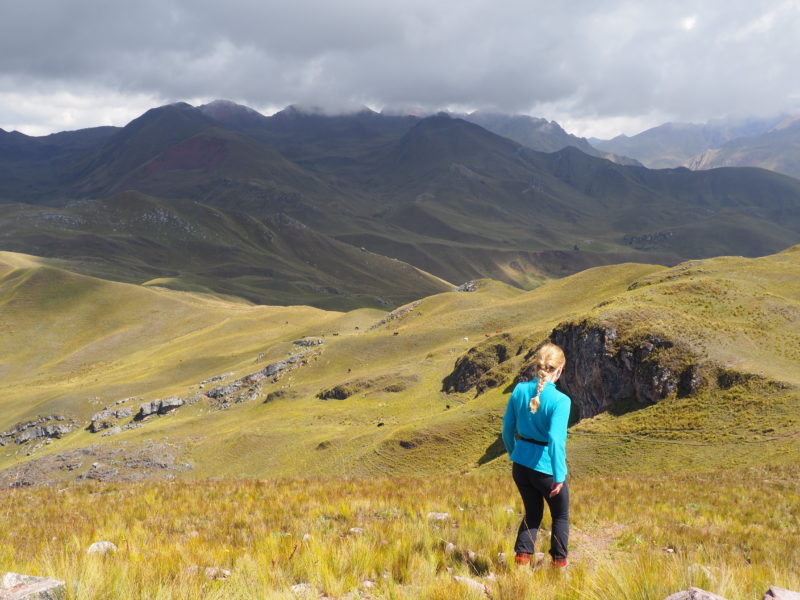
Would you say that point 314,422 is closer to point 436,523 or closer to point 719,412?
point 719,412

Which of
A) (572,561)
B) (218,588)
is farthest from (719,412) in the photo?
(218,588)

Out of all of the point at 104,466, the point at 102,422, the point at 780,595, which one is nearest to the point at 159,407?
the point at 102,422

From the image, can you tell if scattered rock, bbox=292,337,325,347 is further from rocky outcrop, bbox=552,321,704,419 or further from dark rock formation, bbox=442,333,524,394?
rocky outcrop, bbox=552,321,704,419

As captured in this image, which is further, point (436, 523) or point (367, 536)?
point (436, 523)

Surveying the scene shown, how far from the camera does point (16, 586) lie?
199 inches

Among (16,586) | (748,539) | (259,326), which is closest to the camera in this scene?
(16,586)

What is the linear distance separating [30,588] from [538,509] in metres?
6.40

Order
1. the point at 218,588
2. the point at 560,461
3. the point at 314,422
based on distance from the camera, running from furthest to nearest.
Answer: the point at 314,422, the point at 560,461, the point at 218,588

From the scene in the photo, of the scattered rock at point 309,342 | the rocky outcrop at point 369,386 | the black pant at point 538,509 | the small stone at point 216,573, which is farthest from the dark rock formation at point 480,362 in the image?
the small stone at point 216,573

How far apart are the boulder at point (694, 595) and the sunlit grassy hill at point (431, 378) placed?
2179cm

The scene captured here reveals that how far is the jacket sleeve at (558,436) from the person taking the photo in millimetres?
7273

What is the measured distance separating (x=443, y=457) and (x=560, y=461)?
29661 mm

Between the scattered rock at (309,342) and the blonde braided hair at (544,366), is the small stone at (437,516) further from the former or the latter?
the scattered rock at (309,342)

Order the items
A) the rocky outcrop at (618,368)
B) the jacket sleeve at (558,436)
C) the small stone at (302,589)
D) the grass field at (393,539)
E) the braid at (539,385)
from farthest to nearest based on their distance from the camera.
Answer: the rocky outcrop at (618,368)
the braid at (539,385)
the jacket sleeve at (558,436)
the small stone at (302,589)
the grass field at (393,539)
